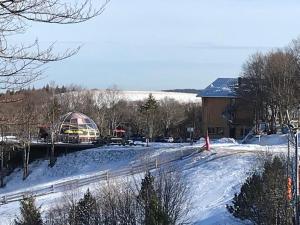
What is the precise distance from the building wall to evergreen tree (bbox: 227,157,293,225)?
6935 centimetres

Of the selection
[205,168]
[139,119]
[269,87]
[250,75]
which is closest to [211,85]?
[139,119]

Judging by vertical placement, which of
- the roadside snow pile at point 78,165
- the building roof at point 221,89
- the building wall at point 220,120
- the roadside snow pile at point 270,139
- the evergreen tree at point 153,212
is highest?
the building roof at point 221,89

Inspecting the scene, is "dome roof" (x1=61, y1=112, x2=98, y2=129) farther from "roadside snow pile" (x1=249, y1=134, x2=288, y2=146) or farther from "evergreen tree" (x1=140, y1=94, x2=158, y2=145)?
"roadside snow pile" (x1=249, y1=134, x2=288, y2=146)

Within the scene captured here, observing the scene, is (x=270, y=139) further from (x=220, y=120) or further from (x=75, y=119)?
A: (x=220, y=120)

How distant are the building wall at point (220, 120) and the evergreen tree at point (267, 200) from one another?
69.4 m

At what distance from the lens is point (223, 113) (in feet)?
340

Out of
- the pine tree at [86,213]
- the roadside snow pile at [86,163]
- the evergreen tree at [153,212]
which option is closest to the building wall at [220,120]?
the roadside snow pile at [86,163]

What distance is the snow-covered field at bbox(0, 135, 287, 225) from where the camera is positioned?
4050cm

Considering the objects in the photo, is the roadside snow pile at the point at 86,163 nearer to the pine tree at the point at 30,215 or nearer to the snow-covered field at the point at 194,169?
the snow-covered field at the point at 194,169

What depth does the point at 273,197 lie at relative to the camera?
→ 2395cm

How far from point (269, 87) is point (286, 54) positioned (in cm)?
709

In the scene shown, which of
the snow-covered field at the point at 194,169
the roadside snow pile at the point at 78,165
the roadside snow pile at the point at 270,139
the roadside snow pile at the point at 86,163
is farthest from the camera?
the roadside snow pile at the point at 270,139

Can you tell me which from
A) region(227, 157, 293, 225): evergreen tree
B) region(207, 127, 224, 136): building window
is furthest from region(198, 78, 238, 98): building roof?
region(227, 157, 293, 225): evergreen tree

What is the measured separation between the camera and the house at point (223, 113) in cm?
9931
